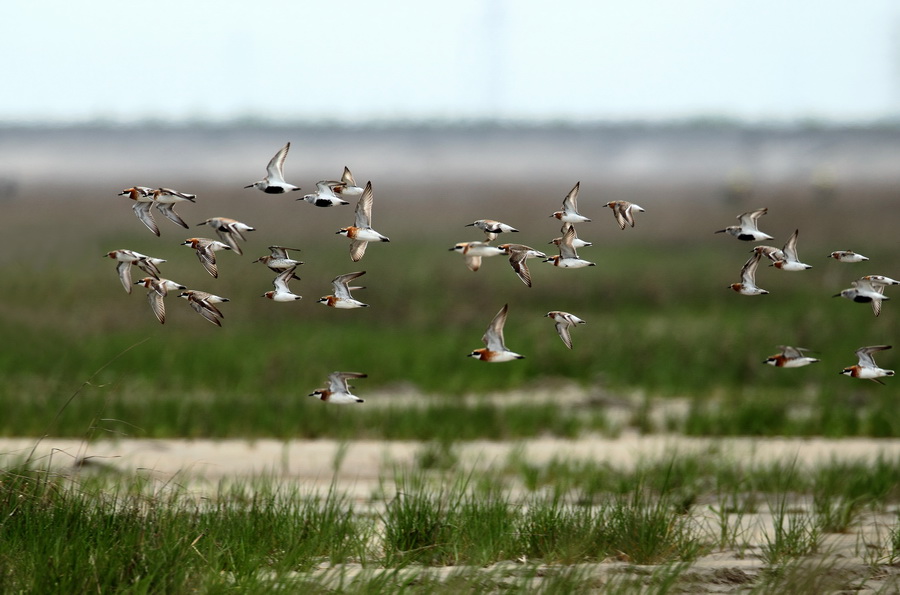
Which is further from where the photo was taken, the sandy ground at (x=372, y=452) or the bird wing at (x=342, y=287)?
the sandy ground at (x=372, y=452)

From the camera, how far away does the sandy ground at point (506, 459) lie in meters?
6.00

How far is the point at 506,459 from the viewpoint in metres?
11.4

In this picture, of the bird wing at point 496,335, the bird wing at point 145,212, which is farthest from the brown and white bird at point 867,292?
the bird wing at point 145,212

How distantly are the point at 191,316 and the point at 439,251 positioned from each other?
20.8 ft

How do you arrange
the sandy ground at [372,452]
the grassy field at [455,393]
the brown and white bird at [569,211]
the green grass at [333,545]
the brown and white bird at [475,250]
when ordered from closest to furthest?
1. the brown and white bird at [475,250]
2. the brown and white bird at [569,211]
3. the green grass at [333,545]
4. the grassy field at [455,393]
5. the sandy ground at [372,452]

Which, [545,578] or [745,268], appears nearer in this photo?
[745,268]

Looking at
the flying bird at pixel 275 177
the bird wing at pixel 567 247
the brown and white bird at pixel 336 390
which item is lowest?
the brown and white bird at pixel 336 390

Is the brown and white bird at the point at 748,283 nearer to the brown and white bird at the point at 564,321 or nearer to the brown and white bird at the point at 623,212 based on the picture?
the brown and white bird at the point at 623,212

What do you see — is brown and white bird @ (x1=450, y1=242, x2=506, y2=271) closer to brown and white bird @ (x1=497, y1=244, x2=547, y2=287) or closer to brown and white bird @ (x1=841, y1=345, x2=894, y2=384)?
brown and white bird @ (x1=497, y1=244, x2=547, y2=287)

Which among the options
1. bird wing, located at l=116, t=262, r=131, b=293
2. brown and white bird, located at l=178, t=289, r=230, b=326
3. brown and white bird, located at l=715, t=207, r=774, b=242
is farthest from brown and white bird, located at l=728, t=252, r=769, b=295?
bird wing, located at l=116, t=262, r=131, b=293

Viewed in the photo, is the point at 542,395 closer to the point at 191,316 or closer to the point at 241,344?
the point at 241,344

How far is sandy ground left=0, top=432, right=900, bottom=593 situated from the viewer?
19.7ft

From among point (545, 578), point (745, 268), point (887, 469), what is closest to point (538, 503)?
point (545, 578)

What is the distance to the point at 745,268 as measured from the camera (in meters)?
4.52
